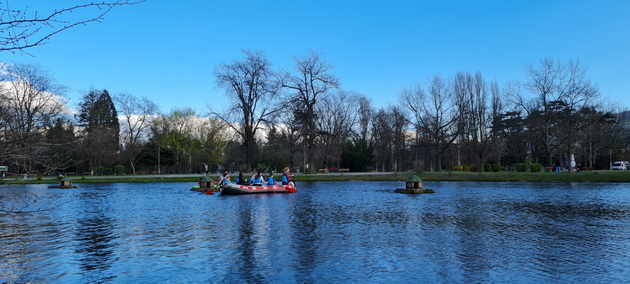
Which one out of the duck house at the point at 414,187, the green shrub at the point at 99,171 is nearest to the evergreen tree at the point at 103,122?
the green shrub at the point at 99,171

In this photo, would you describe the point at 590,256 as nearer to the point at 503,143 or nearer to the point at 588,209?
the point at 588,209

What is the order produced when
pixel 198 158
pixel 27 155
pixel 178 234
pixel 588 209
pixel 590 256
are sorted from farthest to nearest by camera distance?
pixel 198 158 → pixel 588 209 → pixel 178 234 → pixel 590 256 → pixel 27 155

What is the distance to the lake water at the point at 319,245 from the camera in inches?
325

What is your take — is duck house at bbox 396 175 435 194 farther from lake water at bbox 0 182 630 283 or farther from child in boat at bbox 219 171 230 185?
child in boat at bbox 219 171 230 185

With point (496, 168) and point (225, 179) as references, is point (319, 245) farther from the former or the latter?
point (496, 168)

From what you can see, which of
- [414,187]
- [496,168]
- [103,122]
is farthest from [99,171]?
[496,168]

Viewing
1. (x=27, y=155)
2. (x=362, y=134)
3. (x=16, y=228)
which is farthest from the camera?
(x=362, y=134)

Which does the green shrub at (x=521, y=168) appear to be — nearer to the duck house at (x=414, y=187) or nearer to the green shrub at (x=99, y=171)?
the duck house at (x=414, y=187)

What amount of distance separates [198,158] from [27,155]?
2961 inches

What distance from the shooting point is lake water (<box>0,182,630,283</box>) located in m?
8.27

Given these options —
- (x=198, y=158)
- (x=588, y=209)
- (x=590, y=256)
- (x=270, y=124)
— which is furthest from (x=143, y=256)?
(x=198, y=158)

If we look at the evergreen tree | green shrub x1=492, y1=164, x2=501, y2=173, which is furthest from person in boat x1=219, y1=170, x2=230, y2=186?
green shrub x1=492, y1=164, x2=501, y2=173

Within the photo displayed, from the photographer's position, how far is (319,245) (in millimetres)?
11062

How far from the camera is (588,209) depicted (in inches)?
733
